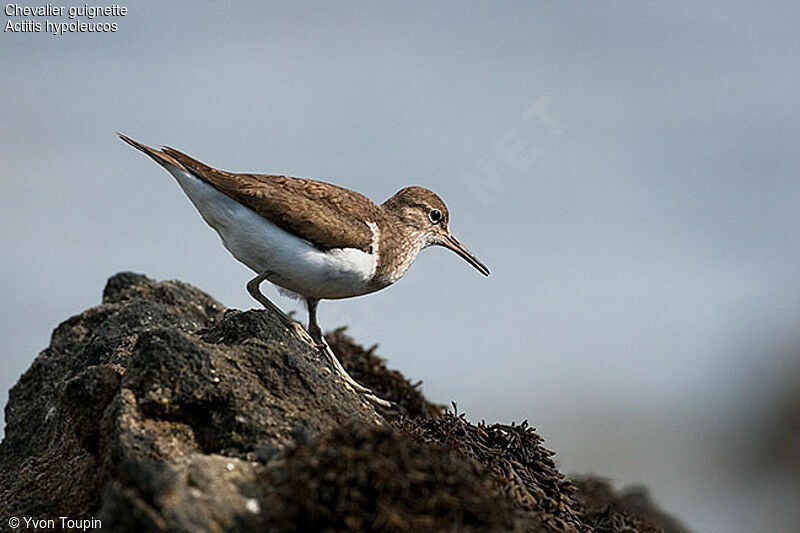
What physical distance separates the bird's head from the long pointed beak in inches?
3.3

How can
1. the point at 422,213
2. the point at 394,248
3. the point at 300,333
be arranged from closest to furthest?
the point at 300,333
the point at 394,248
the point at 422,213

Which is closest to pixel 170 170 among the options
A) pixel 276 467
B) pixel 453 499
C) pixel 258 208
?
pixel 258 208

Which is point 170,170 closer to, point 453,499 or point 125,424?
point 125,424

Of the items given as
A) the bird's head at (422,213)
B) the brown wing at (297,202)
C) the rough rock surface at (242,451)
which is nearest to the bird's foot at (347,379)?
the rough rock surface at (242,451)

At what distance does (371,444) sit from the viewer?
455cm

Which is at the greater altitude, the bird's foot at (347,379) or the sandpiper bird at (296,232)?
the sandpiper bird at (296,232)

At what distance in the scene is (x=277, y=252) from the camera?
8227 mm

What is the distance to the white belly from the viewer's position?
324 inches

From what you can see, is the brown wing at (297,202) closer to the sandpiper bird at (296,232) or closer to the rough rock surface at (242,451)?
the sandpiper bird at (296,232)

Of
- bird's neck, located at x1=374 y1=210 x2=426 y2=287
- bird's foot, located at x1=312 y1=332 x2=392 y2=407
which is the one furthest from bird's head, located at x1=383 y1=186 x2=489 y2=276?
bird's foot, located at x1=312 y1=332 x2=392 y2=407

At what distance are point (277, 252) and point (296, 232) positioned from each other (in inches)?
10.3

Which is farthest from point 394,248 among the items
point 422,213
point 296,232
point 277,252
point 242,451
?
point 242,451

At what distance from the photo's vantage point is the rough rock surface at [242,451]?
425 cm

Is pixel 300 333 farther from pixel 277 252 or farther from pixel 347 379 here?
pixel 277 252
